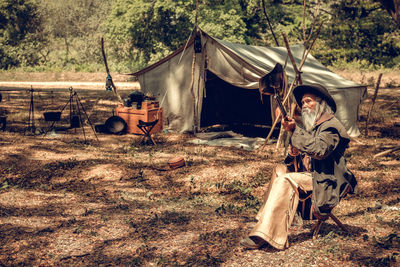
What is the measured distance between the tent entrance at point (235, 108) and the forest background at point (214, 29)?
10535 mm

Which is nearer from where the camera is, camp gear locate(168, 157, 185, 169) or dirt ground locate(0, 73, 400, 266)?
dirt ground locate(0, 73, 400, 266)

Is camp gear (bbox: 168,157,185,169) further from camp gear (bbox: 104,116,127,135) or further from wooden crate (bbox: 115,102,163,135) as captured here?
camp gear (bbox: 104,116,127,135)

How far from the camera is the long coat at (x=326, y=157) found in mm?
3731

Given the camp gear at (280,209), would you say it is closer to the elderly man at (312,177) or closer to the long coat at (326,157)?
the elderly man at (312,177)

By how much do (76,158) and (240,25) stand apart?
64.5 ft

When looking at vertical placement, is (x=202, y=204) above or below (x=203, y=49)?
below

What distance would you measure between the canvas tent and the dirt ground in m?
1.12

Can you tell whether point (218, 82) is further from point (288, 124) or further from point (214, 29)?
point (214, 29)

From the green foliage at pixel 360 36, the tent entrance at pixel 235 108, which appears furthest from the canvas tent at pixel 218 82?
the green foliage at pixel 360 36

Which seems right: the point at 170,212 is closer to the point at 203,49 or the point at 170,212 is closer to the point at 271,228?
the point at 271,228

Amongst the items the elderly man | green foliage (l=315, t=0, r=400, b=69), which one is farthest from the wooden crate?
green foliage (l=315, t=0, r=400, b=69)

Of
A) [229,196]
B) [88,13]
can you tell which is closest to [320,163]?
[229,196]

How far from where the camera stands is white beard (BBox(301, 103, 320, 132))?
13.2ft

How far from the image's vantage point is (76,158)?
28.4 feet
